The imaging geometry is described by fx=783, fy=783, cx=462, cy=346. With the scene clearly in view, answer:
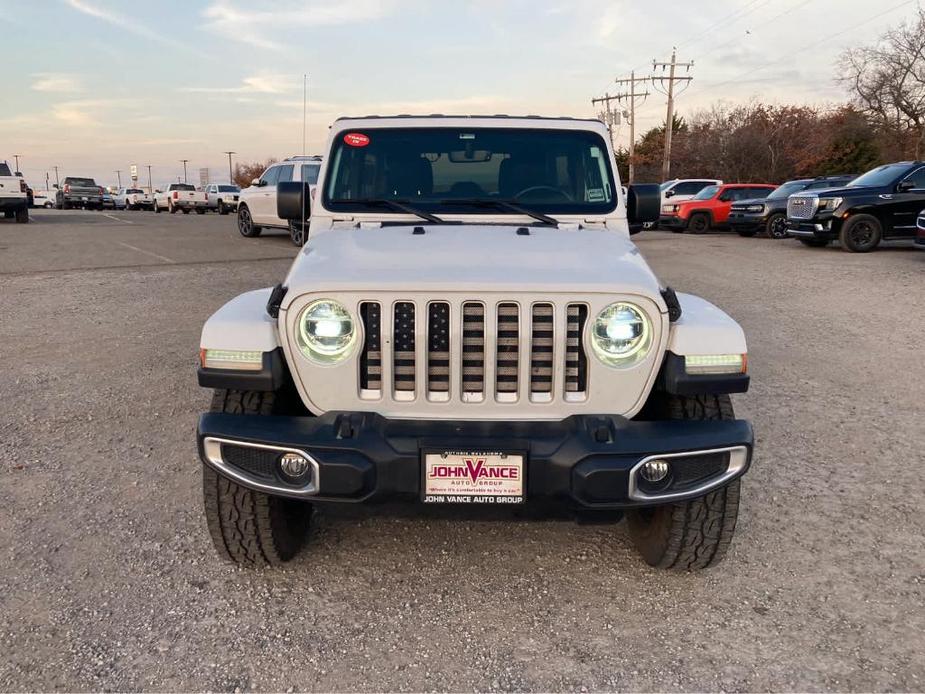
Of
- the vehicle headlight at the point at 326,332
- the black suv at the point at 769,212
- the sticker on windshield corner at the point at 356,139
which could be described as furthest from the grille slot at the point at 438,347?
the black suv at the point at 769,212

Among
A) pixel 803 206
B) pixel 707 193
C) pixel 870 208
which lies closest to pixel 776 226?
pixel 707 193

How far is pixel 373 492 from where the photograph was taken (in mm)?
2660

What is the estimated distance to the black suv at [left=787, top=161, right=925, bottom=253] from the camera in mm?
15258

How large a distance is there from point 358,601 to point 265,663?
0.48 m

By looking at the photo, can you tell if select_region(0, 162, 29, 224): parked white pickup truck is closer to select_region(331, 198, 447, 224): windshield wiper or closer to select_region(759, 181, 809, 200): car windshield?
select_region(759, 181, 809, 200): car windshield

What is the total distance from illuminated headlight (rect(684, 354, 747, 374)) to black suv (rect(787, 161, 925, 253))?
48.2 feet

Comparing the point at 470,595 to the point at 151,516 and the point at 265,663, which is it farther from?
the point at 151,516

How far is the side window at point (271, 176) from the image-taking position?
17281 millimetres

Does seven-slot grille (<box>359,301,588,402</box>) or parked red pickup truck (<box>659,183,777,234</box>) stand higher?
parked red pickup truck (<box>659,183,777,234</box>)

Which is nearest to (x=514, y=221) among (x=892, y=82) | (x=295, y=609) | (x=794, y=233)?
(x=295, y=609)

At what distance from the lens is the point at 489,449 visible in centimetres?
262

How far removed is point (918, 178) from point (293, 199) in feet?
48.9

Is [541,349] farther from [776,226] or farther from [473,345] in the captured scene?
[776,226]

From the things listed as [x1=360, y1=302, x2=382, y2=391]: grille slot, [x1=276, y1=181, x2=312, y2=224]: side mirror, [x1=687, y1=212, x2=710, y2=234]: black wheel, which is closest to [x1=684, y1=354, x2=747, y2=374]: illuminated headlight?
[x1=360, y1=302, x2=382, y2=391]: grille slot
